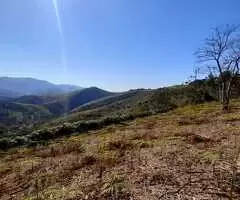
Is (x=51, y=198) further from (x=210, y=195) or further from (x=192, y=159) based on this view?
(x=192, y=159)

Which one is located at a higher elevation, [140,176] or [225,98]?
[225,98]

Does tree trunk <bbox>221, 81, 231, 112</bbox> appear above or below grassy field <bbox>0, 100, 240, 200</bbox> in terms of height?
above

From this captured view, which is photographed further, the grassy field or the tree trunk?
the tree trunk

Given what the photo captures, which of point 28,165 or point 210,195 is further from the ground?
point 210,195

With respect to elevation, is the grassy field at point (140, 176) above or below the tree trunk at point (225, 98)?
below

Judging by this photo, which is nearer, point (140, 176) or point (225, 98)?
point (140, 176)

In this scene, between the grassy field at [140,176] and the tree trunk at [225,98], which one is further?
the tree trunk at [225,98]

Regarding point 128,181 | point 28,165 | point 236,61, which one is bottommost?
point 28,165

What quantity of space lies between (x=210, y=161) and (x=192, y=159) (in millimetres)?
602

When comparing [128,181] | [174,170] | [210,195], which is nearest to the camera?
[210,195]

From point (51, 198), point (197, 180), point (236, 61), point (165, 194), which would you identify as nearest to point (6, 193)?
point (51, 198)

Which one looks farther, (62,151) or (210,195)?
(62,151)

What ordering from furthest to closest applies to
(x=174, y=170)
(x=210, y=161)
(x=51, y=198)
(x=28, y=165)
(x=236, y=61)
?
(x=236, y=61), (x=28, y=165), (x=210, y=161), (x=174, y=170), (x=51, y=198)

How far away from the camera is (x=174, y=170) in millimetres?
8211
